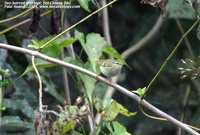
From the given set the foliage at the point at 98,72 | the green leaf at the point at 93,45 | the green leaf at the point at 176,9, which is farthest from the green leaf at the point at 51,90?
the green leaf at the point at 176,9

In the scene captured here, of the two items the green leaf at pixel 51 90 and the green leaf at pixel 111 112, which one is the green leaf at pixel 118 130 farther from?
the green leaf at pixel 51 90

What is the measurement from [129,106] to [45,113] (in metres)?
0.94

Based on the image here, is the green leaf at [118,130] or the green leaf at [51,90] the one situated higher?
the green leaf at [118,130]

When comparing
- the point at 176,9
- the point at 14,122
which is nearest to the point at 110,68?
the point at 14,122

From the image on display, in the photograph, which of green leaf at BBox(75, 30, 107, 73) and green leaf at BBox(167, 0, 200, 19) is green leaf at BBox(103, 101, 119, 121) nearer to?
green leaf at BBox(75, 30, 107, 73)

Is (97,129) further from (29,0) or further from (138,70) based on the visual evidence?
(138,70)

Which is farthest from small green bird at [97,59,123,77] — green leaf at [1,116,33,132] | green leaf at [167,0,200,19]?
green leaf at [167,0,200,19]

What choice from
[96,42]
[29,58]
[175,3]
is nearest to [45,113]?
[96,42]

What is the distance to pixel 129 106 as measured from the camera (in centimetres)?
177

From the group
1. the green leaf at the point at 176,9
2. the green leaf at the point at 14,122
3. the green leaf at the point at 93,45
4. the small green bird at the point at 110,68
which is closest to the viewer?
the small green bird at the point at 110,68

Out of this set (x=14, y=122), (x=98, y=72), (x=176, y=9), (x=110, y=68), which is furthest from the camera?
(x=176, y=9)

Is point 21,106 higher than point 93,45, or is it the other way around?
point 93,45

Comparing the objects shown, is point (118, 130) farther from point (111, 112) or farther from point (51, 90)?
Result: point (51, 90)

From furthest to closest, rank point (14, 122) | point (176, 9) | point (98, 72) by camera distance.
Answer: point (176, 9) < point (14, 122) < point (98, 72)
